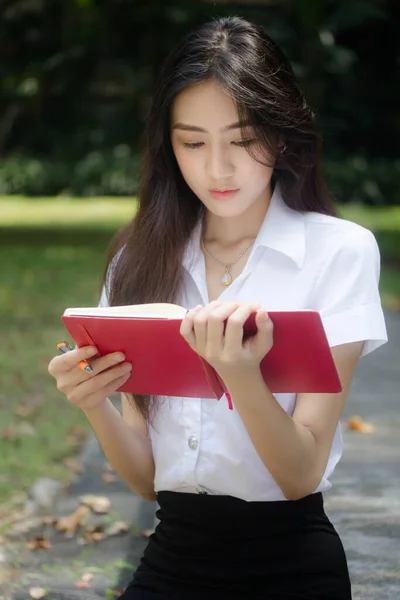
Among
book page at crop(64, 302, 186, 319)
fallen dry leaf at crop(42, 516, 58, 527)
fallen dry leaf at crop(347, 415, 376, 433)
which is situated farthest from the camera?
fallen dry leaf at crop(347, 415, 376, 433)

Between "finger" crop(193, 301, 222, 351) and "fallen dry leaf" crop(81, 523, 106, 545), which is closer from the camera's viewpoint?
"finger" crop(193, 301, 222, 351)

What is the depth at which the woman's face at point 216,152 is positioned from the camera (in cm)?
215

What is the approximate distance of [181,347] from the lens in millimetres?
1872

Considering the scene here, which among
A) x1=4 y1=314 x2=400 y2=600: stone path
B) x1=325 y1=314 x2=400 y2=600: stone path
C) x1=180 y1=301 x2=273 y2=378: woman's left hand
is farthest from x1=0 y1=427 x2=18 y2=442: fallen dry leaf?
x1=180 y1=301 x2=273 y2=378: woman's left hand

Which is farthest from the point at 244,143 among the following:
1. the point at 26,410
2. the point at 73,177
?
the point at 73,177

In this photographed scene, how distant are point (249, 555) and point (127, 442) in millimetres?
412

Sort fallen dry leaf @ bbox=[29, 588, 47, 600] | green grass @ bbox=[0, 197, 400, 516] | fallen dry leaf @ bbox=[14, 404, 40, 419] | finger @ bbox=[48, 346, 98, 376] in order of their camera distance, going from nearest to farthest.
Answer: finger @ bbox=[48, 346, 98, 376]
fallen dry leaf @ bbox=[29, 588, 47, 600]
green grass @ bbox=[0, 197, 400, 516]
fallen dry leaf @ bbox=[14, 404, 40, 419]

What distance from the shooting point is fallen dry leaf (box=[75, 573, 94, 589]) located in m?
3.13

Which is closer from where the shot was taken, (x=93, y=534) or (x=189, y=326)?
(x=189, y=326)

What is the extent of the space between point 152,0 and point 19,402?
60.9 feet

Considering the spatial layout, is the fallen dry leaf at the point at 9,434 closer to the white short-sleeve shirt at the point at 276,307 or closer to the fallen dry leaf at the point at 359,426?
the fallen dry leaf at the point at 359,426

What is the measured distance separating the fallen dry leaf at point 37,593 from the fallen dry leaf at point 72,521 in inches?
21.1

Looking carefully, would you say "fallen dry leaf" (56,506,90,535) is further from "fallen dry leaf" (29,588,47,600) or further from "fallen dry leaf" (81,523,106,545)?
"fallen dry leaf" (29,588,47,600)

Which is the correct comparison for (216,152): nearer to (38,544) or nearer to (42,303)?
(38,544)
